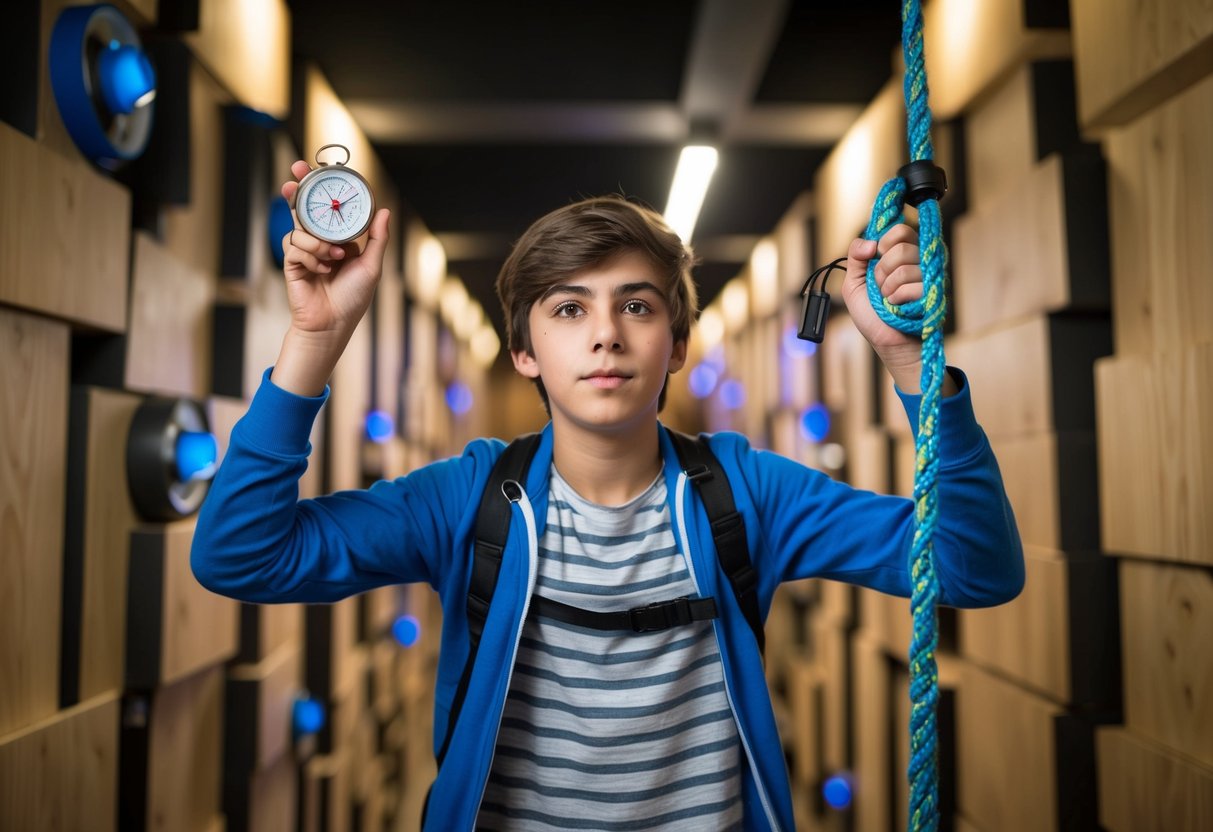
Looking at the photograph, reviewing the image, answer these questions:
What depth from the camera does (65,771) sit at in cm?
155

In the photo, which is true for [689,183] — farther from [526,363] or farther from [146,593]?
[146,593]

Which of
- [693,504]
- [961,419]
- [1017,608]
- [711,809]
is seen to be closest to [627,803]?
[711,809]

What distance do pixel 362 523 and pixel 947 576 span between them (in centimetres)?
88

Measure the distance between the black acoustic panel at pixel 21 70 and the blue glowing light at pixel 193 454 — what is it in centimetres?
69

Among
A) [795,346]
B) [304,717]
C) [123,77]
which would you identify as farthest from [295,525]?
[795,346]

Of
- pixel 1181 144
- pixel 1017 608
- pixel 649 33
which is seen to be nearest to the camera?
pixel 1181 144

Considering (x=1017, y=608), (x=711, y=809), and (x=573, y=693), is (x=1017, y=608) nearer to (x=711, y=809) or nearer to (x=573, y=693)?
(x=711, y=809)

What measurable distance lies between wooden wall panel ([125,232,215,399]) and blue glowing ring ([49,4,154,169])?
219 mm

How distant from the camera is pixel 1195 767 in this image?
1508 mm

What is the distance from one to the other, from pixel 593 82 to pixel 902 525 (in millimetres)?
2407

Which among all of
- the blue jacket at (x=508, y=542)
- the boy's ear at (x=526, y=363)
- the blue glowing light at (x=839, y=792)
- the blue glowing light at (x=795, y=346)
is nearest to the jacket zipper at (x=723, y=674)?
the blue jacket at (x=508, y=542)

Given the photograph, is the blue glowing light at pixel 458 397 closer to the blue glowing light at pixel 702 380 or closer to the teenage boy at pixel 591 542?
the blue glowing light at pixel 702 380

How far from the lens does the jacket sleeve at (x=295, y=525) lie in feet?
3.96

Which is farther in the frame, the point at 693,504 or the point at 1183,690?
the point at 1183,690
